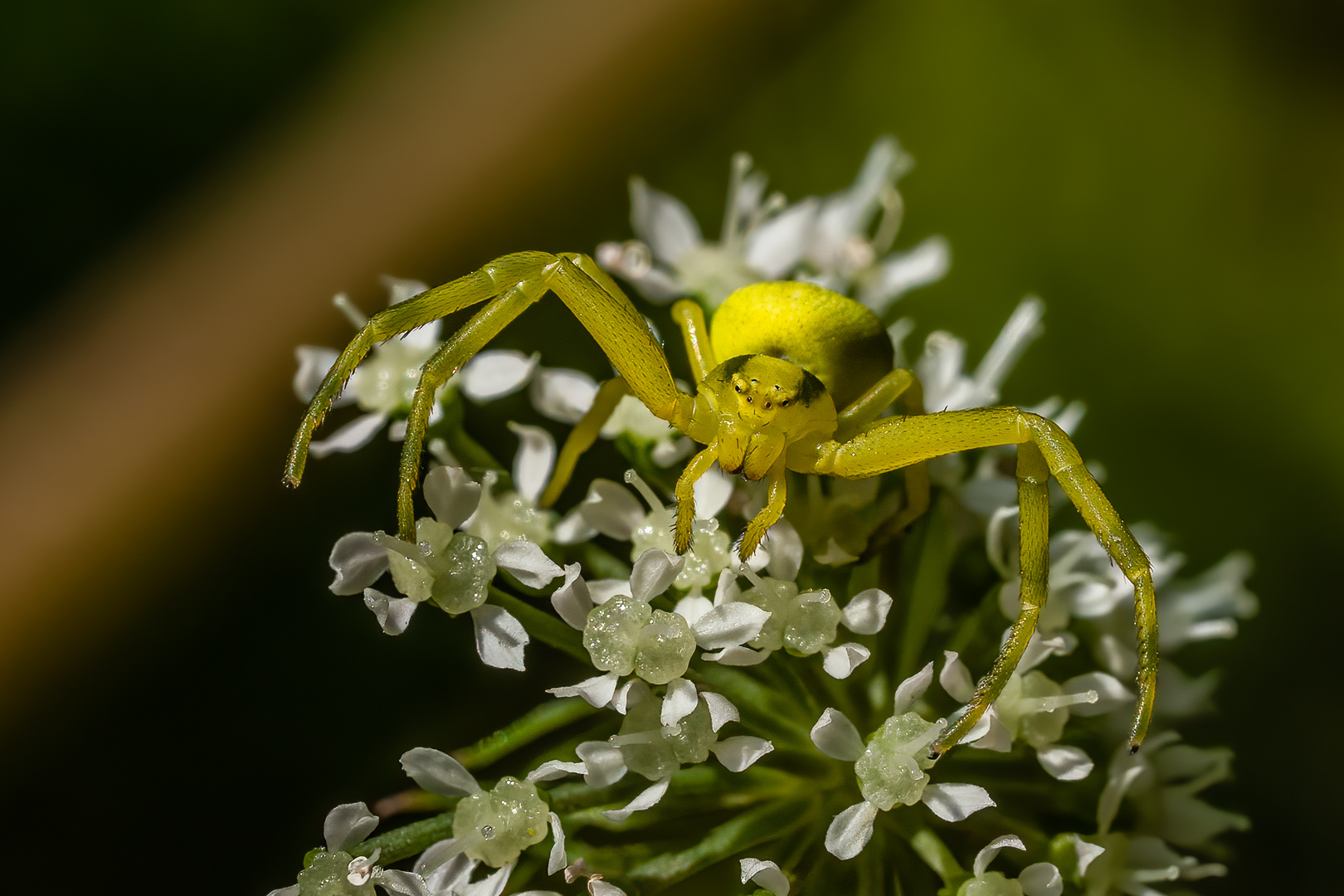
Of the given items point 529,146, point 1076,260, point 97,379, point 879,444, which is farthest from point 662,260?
point 97,379

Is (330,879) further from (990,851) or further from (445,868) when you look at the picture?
(990,851)

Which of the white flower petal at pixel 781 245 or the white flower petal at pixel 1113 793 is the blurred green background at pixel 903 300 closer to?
the white flower petal at pixel 781 245

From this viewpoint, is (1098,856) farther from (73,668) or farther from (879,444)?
(73,668)

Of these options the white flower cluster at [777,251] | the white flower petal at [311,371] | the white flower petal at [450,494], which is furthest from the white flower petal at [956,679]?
the white flower petal at [311,371]

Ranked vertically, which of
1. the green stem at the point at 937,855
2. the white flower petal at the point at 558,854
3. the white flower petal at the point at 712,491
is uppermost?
the white flower petal at the point at 712,491

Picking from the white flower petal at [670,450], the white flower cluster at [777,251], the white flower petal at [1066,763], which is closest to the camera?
the white flower petal at [1066,763]

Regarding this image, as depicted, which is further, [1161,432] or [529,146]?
[529,146]
